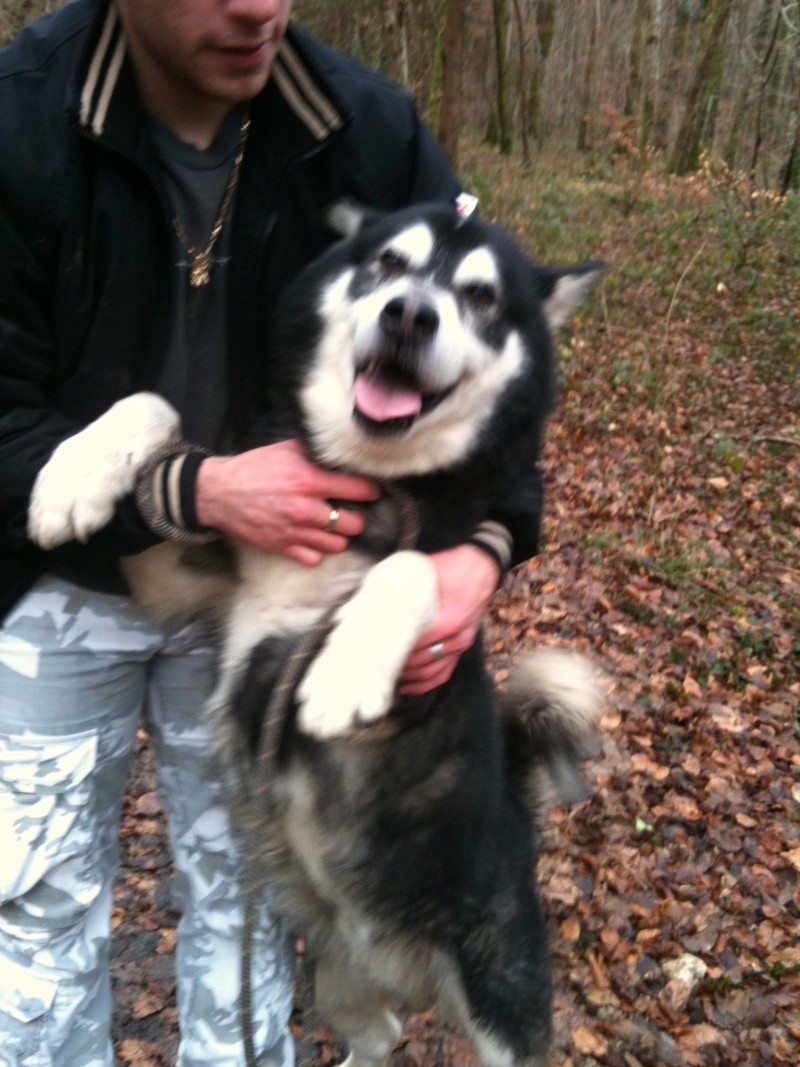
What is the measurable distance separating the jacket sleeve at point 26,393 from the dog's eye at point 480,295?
0.87 m

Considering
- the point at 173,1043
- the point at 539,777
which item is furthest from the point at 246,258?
the point at 173,1043

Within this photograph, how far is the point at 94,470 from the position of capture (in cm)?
163

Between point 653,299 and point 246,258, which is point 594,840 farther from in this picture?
point 653,299

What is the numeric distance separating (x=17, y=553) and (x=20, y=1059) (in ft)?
3.48

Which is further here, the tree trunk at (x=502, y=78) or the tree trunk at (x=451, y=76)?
the tree trunk at (x=502, y=78)

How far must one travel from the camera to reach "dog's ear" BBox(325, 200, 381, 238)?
1.84 metres

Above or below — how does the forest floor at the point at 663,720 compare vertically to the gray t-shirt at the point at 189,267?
below

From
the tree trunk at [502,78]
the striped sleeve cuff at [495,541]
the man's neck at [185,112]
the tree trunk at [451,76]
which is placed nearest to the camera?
the man's neck at [185,112]

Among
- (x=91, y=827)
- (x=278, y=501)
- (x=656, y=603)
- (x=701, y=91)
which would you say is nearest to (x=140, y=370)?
(x=278, y=501)

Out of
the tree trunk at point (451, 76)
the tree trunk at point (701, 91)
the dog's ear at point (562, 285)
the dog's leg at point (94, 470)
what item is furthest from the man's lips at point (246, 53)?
the tree trunk at point (701, 91)

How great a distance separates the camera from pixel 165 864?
322 cm

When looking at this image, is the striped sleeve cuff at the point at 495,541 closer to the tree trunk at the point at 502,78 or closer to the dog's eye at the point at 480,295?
the dog's eye at the point at 480,295

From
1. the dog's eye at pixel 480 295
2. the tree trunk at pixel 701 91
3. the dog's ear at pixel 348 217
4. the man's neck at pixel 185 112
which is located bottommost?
the tree trunk at pixel 701 91

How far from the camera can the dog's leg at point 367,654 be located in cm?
161
